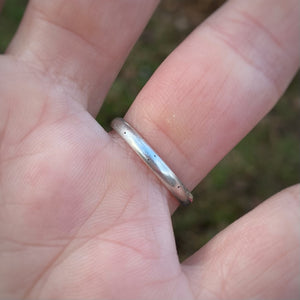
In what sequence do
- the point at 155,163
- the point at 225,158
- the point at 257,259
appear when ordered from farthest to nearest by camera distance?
the point at 225,158, the point at 155,163, the point at 257,259

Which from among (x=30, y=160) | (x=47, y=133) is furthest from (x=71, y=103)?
(x=30, y=160)

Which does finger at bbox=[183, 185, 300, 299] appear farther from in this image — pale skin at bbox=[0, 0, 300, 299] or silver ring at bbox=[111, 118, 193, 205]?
silver ring at bbox=[111, 118, 193, 205]

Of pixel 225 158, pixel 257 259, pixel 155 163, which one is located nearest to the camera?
pixel 257 259

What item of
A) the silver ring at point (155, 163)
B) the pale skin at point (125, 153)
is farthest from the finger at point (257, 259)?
the silver ring at point (155, 163)

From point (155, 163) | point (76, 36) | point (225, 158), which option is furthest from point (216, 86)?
point (225, 158)

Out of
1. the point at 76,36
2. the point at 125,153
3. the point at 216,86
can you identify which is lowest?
the point at 125,153

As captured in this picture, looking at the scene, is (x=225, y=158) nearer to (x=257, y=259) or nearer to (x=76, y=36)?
(x=257, y=259)
